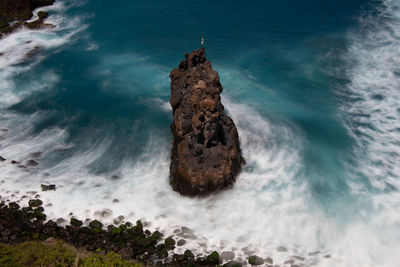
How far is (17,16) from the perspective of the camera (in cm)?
4544

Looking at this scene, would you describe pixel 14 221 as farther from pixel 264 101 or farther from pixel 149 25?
pixel 149 25

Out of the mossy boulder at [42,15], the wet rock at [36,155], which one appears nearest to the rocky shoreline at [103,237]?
the wet rock at [36,155]

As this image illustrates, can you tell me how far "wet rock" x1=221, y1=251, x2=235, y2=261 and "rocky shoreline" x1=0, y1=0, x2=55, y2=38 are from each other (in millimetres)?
41954

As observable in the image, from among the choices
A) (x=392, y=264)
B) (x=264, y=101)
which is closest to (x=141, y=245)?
(x=392, y=264)

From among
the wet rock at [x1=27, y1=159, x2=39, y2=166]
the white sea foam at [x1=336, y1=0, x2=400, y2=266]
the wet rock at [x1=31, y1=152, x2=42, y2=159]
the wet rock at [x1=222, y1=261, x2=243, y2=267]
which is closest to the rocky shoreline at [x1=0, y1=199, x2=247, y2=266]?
the wet rock at [x1=222, y1=261, x2=243, y2=267]

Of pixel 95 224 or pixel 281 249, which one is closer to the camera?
pixel 281 249

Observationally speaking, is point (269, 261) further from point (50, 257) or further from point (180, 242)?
point (50, 257)

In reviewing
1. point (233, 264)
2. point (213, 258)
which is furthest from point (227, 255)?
point (213, 258)

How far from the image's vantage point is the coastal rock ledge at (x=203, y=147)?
19219 millimetres

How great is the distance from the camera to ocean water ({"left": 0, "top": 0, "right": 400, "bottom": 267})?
18453 mm

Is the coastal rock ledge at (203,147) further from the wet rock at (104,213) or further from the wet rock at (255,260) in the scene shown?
the wet rock at (255,260)

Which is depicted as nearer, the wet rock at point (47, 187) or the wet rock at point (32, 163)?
the wet rock at point (47, 187)

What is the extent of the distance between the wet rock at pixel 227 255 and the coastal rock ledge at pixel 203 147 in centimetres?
407

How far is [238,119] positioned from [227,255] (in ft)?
47.2
